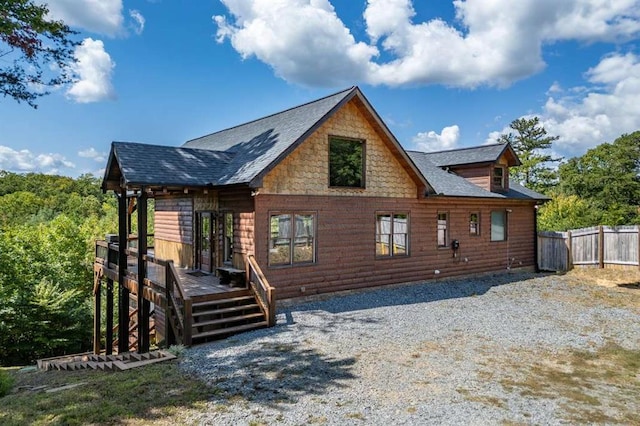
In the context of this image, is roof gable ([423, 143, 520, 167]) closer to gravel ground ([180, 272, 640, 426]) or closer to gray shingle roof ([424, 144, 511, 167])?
gray shingle roof ([424, 144, 511, 167])

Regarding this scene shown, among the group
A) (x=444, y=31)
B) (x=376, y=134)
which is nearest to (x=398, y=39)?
(x=444, y=31)

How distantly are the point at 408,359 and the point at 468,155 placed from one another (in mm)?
13778

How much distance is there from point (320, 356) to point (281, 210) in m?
4.95

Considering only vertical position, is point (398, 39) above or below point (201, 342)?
above

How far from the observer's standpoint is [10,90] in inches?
462

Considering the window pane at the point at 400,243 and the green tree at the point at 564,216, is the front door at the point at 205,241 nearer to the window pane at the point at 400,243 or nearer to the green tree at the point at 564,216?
the window pane at the point at 400,243

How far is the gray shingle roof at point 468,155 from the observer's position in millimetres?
17156

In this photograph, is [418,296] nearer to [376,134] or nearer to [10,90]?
[376,134]

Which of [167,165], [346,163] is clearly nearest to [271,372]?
[167,165]

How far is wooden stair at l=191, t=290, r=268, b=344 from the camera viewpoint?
8516 mm

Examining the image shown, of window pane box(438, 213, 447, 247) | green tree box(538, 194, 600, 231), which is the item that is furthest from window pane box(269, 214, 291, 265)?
green tree box(538, 194, 600, 231)

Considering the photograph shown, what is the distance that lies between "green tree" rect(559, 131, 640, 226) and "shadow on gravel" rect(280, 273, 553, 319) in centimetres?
2482

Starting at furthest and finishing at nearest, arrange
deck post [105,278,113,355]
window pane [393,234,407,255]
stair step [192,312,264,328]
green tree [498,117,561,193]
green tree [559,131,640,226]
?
1. green tree [498,117,561,193]
2. green tree [559,131,640,226]
3. window pane [393,234,407,255]
4. deck post [105,278,113,355]
5. stair step [192,312,264,328]

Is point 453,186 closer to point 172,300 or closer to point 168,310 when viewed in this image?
point 172,300
